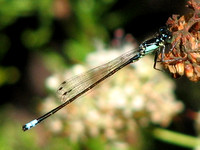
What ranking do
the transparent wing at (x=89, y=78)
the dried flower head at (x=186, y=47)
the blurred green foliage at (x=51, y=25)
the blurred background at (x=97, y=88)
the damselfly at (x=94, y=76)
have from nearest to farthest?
1. the dried flower head at (x=186, y=47)
2. the damselfly at (x=94, y=76)
3. the transparent wing at (x=89, y=78)
4. the blurred background at (x=97, y=88)
5. the blurred green foliage at (x=51, y=25)

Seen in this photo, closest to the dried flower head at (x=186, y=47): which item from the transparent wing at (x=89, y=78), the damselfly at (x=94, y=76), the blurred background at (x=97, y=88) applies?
the damselfly at (x=94, y=76)

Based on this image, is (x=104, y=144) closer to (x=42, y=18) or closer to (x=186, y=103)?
(x=186, y=103)

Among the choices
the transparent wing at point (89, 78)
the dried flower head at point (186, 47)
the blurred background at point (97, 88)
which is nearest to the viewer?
the dried flower head at point (186, 47)

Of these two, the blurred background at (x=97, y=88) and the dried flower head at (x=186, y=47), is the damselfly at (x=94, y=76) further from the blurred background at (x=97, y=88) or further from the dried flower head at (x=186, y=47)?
the dried flower head at (x=186, y=47)

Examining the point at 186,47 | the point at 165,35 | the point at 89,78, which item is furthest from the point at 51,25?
the point at 186,47

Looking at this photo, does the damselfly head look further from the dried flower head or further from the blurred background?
the blurred background

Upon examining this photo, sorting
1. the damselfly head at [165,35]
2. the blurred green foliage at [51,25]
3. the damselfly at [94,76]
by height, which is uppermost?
the blurred green foliage at [51,25]
